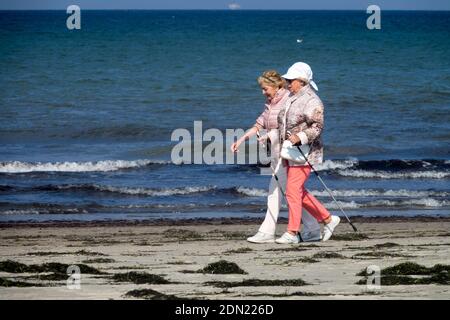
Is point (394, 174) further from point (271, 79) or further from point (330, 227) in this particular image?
point (271, 79)

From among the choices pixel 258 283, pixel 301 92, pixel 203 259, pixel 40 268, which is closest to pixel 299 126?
pixel 301 92

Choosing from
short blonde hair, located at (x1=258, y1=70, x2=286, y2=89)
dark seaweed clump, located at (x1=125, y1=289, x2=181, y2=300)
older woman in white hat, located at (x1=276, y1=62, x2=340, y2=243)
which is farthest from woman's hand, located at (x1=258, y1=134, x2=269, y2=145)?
dark seaweed clump, located at (x1=125, y1=289, x2=181, y2=300)

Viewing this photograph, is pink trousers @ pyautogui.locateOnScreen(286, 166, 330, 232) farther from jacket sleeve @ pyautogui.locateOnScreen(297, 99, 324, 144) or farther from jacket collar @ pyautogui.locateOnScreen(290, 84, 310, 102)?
jacket collar @ pyautogui.locateOnScreen(290, 84, 310, 102)

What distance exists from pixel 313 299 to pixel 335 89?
103ft

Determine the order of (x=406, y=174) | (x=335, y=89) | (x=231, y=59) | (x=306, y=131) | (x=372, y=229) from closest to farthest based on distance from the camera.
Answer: (x=306, y=131) → (x=372, y=229) → (x=406, y=174) → (x=335, y=89) → (x=231, y=59)

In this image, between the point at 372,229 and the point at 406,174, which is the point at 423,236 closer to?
the point at 372,229

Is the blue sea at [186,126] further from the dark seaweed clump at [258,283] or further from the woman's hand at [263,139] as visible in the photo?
the dark seaweed clump at [258,283]

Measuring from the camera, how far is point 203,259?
10891mm

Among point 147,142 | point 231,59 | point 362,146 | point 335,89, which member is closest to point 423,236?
point 362,146

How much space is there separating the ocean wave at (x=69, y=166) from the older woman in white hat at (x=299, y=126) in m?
10.3

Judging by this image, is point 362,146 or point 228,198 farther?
point 362,146

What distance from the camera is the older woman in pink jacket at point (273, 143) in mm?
11562

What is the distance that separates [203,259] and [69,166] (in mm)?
11272

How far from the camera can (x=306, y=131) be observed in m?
11.3
